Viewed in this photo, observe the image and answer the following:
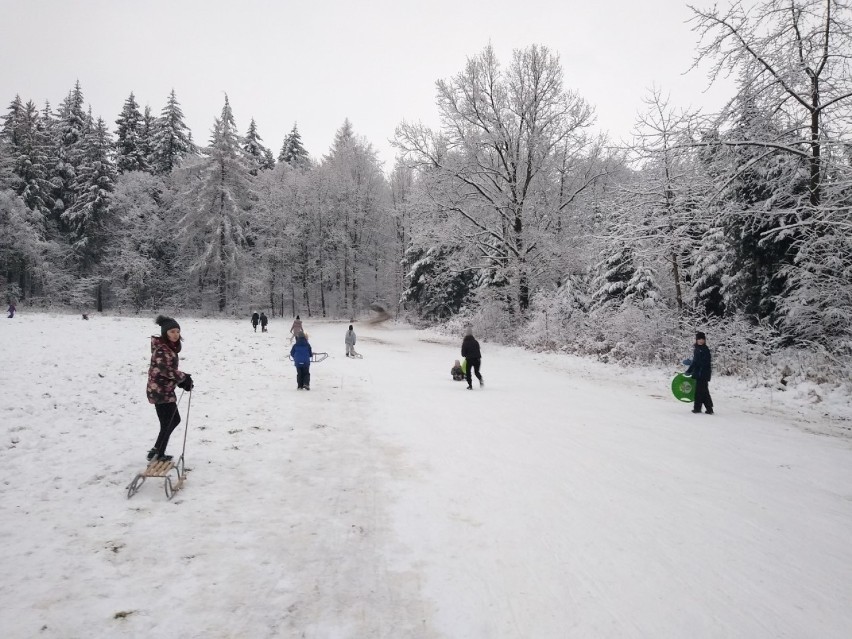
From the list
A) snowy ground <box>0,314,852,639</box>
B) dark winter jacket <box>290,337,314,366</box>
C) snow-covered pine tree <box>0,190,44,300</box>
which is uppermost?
snow-covered pine tree <box>0,190,44,300</box>

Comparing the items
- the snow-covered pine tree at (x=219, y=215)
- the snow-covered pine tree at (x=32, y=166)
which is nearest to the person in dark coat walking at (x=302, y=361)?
the snow-covered pine tree at (x=219, y=215)

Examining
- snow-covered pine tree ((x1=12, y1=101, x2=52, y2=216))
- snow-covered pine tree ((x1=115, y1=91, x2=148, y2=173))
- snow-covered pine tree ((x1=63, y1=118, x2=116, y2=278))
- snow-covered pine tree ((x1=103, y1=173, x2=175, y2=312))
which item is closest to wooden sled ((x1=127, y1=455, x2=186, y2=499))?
snow-covered pine tree ((x1=103, y1=173, x2=175, y2=312))

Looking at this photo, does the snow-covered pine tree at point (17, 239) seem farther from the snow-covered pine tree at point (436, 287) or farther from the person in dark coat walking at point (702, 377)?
the person in dark coat walking at point (702, 377)

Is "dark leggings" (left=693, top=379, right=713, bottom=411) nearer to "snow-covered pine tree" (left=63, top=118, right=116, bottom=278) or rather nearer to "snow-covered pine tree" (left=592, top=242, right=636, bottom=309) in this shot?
"snow-covered pine tree" (left=592, top=242, right=636, bottom=309)

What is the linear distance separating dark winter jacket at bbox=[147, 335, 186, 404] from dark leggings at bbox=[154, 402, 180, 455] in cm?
8

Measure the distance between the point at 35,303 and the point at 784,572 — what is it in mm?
51142

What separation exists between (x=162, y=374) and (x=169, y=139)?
174 feet

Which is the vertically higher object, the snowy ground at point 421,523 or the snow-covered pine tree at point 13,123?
the snow-covered pine tree at point 13,123

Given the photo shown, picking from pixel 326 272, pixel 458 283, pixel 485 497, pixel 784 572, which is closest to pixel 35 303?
pixel 326 272

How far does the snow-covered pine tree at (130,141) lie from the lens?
47.1 m

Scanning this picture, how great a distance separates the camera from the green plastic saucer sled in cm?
1016

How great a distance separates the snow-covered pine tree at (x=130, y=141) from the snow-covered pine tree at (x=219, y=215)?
1212cm

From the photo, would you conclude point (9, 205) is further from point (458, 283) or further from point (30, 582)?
point (30, 582)

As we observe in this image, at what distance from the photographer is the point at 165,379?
5.82 metres
